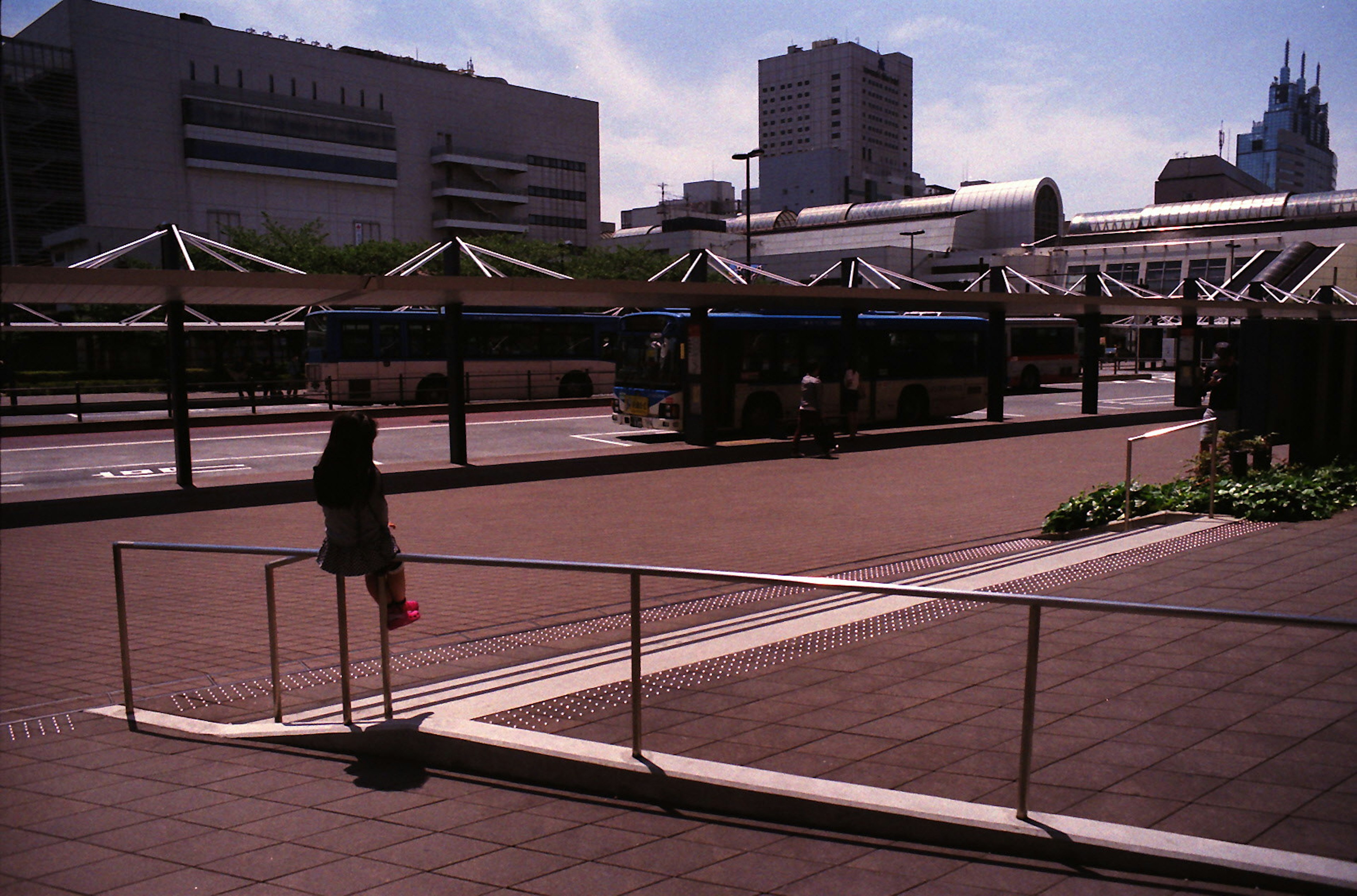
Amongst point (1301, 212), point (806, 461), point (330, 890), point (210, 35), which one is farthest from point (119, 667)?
point (1301, 212)

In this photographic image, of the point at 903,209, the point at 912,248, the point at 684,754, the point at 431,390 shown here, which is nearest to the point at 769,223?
the point at 903,209

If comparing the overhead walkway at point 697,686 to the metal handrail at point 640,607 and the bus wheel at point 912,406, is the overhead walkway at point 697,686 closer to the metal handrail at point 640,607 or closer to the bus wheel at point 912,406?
the metal handrail at point 640,607

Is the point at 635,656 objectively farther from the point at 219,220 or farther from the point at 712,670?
the point at 219,220

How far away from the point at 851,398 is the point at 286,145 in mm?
74798

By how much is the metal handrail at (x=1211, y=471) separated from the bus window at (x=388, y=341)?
22.2 m

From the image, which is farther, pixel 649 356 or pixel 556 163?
pixel 556 163

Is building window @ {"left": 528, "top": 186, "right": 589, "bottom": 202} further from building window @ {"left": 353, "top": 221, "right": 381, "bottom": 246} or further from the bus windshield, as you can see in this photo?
the bus windshield

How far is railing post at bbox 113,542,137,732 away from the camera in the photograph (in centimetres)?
540

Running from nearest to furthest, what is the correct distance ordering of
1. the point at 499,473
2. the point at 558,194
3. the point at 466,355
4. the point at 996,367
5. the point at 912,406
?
the point at 499,473, the point at 996,367, the point at 912,406, the point at 466,355, the point at 558,194

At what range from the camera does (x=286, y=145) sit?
3214 inches

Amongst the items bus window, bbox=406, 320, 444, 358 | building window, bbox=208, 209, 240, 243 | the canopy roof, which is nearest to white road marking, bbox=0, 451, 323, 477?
the canopy roof

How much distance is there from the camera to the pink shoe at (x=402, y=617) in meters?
4.98

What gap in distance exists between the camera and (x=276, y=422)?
2589 cm

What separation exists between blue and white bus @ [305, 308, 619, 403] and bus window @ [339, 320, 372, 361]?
0.06 feet
